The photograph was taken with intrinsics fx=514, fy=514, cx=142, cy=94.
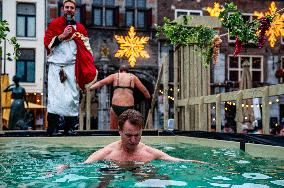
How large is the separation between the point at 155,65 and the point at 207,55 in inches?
699

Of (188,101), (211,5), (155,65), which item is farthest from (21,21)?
(188,101)

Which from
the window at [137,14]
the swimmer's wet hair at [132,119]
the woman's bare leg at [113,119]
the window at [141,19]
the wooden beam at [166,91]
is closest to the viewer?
the swimmer's wet hair at [132,119]

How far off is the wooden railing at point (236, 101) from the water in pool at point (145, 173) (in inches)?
38.7

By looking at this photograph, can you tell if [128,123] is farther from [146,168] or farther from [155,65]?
[155,65]

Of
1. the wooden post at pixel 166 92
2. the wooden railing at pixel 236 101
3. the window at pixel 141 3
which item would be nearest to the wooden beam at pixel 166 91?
the wooden post at pixel 166 92

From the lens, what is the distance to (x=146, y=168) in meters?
5.18

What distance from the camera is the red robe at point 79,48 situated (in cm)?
916

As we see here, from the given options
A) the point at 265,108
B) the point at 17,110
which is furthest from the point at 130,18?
the point at 265,108

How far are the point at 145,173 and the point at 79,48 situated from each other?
4910 mm

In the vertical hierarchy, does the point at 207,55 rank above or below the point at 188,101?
above

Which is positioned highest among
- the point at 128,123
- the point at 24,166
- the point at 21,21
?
the point at 21,21

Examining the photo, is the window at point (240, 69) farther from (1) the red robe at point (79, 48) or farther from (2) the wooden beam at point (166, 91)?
(1) the red robe at point (79, 48)

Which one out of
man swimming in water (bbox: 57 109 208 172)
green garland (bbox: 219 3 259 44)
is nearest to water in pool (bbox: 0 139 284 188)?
man swimming in water (bbox: 57 109 208 172)

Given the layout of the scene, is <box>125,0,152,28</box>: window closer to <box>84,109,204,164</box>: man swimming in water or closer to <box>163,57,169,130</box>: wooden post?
<box>163,57,169,130</box>: wooden post
